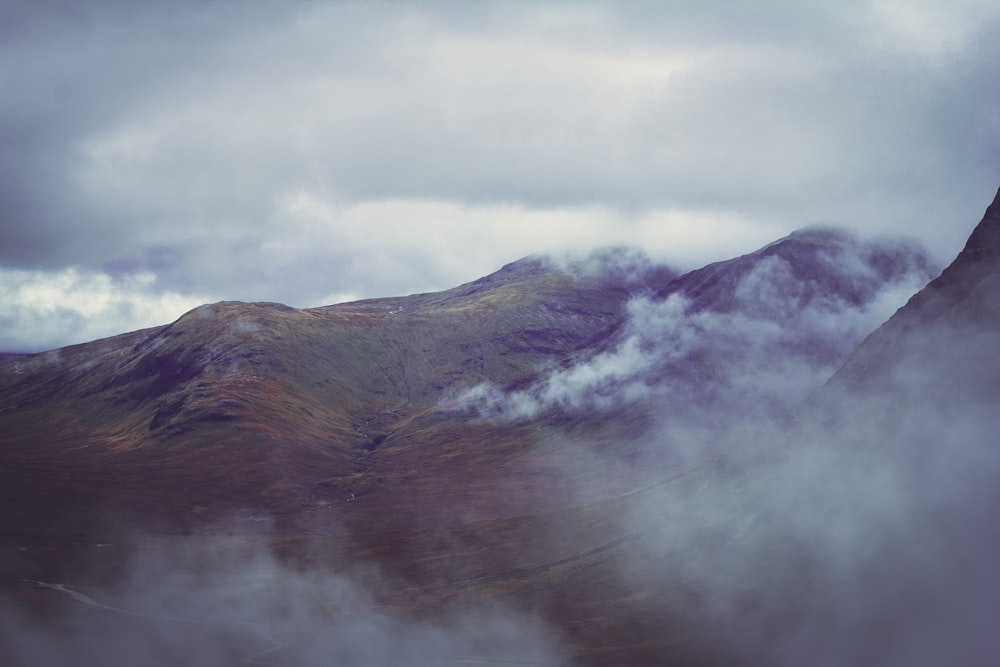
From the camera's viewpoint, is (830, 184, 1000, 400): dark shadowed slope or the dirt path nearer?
(830, 184, 1000, 400): dark shadowed slope

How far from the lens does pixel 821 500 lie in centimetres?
16225

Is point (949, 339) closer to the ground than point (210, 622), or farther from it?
farther from it

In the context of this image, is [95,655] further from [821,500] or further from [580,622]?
[821,500]

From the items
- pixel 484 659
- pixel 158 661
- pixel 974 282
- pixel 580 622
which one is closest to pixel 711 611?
pixel 580 622

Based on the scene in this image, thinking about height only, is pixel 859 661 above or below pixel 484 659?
below

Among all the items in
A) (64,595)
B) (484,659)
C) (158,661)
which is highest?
(64,595)

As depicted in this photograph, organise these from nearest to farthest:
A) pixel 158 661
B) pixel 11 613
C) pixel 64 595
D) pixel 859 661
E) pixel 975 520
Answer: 1. pixel 859 661
2. pixel 975 520
3. pixel 158 661
4. pixel 11 613
5. pixel 64 595

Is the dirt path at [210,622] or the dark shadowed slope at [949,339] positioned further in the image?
the dirt path at [210,622]

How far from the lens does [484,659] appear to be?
146 m

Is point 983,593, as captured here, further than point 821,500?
No

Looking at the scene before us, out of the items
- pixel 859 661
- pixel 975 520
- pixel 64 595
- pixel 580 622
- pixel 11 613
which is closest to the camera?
pixel 859 661

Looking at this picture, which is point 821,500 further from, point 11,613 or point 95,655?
point 11,613

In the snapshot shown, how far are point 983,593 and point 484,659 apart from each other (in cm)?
7448

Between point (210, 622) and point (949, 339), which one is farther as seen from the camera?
point (210, 622)
